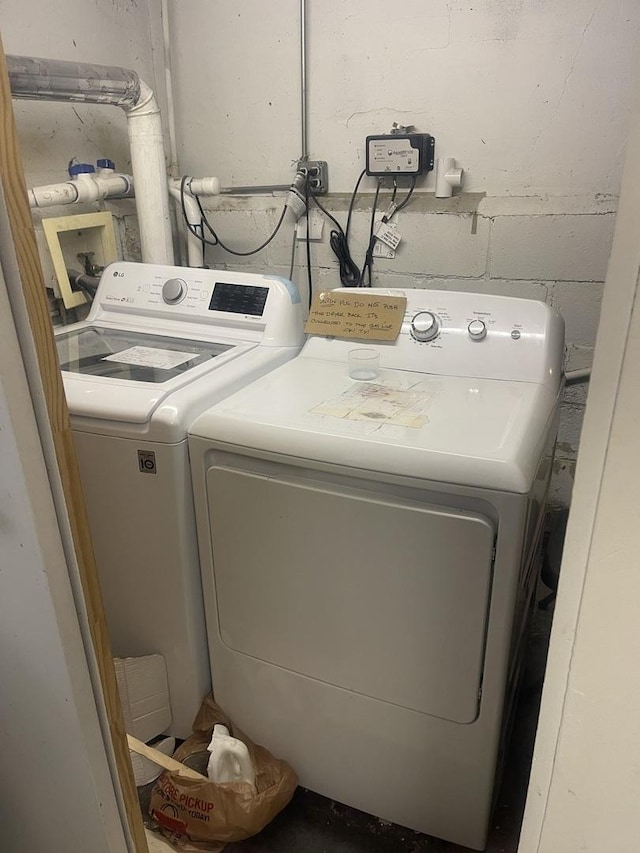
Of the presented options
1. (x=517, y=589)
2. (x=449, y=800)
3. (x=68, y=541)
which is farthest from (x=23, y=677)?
(x=449, y=800)

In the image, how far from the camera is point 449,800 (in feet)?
4.27

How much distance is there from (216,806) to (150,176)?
68.0 inches

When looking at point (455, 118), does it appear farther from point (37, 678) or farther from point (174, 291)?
point (37, 678)

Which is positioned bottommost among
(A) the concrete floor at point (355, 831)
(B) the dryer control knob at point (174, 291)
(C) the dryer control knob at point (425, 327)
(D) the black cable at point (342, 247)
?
(A) the concrete floor at point (355, 831)

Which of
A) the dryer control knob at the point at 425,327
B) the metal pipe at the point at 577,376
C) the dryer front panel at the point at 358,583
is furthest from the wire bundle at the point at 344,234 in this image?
the dryer front panel at the point at 358,583

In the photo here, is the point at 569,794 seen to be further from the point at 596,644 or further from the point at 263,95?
the point at 263,95

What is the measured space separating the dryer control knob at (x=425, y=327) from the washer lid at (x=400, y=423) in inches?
3.9

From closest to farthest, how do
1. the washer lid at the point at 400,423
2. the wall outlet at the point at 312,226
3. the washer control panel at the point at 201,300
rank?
1. the washer lid at the point at 400,423
2. the washer control panel at the point at 201,300
3. the wall outlet at the point at 312,226

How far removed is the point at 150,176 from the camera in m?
1.92

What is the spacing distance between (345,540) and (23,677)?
1.90 feet

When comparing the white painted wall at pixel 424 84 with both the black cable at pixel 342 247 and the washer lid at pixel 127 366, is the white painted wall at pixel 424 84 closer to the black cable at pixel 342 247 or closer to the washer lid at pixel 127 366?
the black cable at pixel 342 247

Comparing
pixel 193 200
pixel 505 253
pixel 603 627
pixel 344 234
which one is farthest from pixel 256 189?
pixel 603 627

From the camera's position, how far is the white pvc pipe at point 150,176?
188cm

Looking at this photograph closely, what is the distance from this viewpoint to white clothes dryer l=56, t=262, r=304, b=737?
51.8 inches
